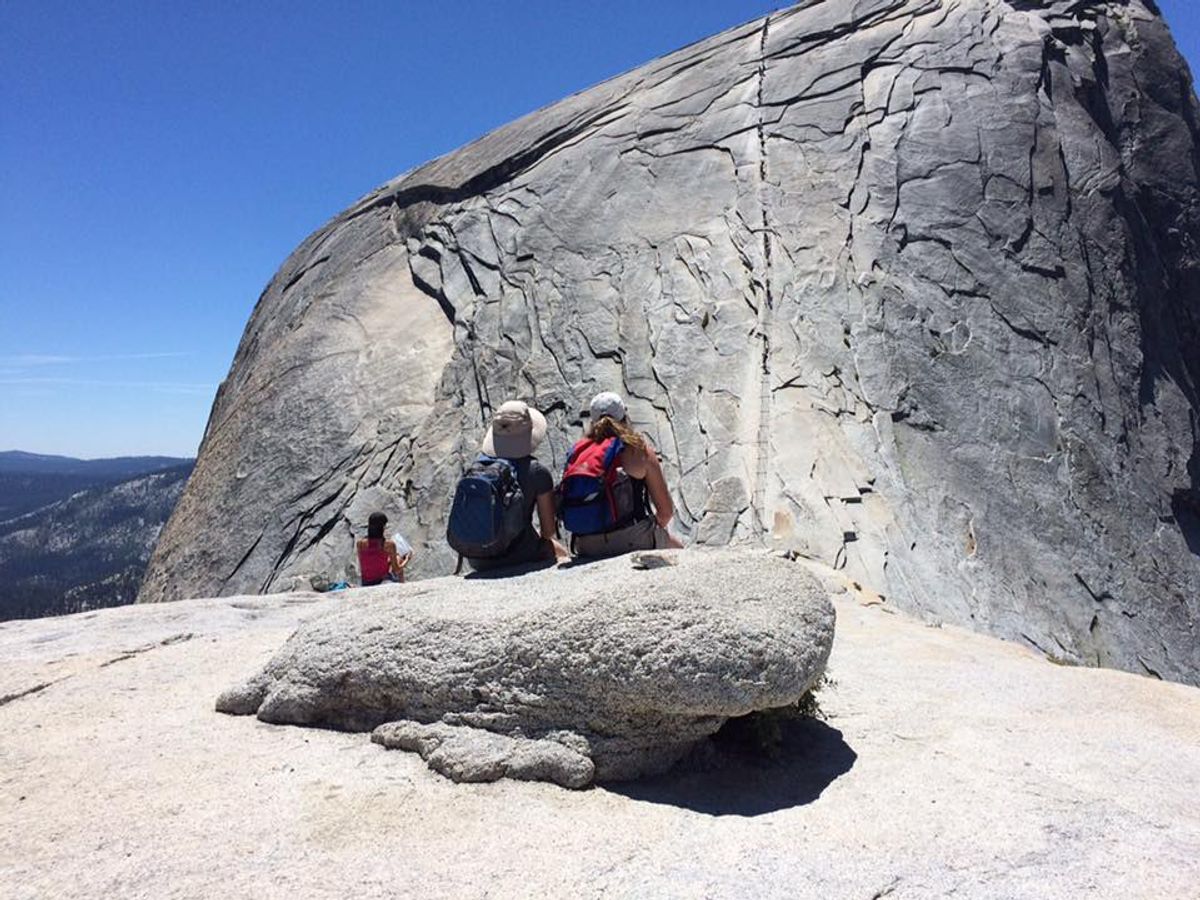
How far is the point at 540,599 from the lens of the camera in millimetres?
4734

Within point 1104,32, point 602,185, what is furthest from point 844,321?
point 1104,32

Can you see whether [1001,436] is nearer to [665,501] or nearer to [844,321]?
[844,321]

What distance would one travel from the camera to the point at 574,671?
4.26 meters

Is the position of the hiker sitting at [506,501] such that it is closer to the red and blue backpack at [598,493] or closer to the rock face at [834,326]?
the red and blue backpack at [598,493]

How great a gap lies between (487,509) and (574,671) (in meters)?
2.12

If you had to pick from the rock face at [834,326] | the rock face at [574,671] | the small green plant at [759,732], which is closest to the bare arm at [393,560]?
the rock face at [834,326]

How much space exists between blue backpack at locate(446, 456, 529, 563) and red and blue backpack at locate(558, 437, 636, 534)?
0.35m

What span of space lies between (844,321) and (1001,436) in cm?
255

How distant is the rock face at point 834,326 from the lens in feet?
35.7

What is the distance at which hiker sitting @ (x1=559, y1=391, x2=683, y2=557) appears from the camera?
6270mm

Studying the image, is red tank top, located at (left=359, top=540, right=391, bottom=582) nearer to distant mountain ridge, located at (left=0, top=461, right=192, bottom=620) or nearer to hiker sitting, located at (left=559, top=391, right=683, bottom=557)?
hiker sitting, located at (left=559, top=391, right=683, bottom=557)

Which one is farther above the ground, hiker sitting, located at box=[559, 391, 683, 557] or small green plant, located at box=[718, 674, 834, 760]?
hiker sitting, located at box=[559, 391, 683, 557]

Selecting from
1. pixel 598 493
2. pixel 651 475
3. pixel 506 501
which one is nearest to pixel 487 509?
pixel 506 501

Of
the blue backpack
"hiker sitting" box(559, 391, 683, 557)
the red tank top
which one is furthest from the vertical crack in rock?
the blue backpack
